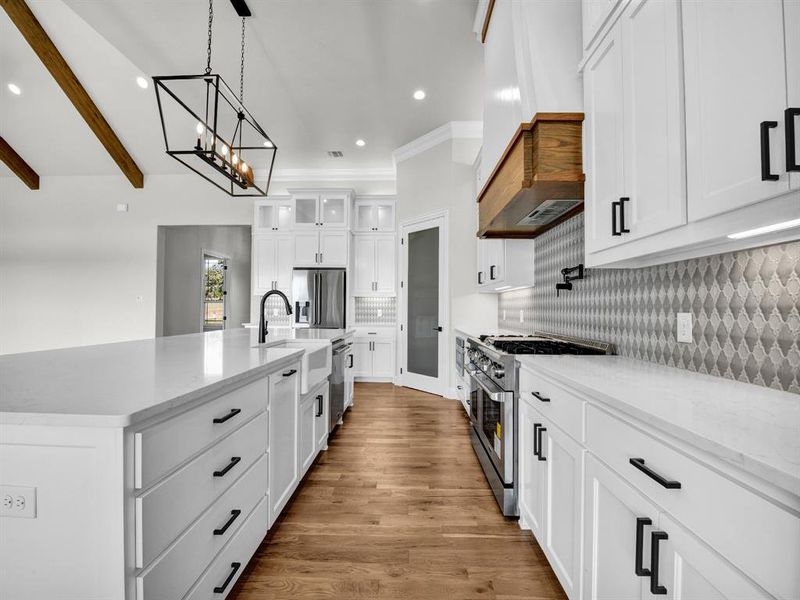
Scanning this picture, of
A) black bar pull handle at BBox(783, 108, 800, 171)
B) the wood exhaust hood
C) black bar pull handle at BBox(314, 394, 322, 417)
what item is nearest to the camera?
black bar pull handle at BBox(783, 108, 800, 171)

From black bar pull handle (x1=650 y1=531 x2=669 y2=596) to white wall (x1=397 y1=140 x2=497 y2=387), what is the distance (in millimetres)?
3812

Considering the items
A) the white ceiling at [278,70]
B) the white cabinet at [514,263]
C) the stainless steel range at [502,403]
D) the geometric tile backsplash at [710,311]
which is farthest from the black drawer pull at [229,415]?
the white ceiling at [278,70]

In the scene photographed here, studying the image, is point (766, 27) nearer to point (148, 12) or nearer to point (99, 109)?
point (148, 12)

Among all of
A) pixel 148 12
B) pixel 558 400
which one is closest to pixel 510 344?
pixel 558 400

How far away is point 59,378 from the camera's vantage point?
1185 millimetres

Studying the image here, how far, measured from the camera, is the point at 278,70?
4.07 metres

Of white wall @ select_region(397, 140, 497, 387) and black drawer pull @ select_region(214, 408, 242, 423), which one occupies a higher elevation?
white wall @ select_region(397, 140, 497, 387)

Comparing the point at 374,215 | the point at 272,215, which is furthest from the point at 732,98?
the point at 272,215

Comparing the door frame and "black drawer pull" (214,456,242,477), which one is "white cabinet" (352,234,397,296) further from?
"black drawer pull" (214,456,242,477)

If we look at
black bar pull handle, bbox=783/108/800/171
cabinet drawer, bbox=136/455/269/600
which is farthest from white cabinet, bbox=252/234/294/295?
black bar pull handle, bbox=783/108/800/171

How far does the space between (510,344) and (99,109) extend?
663 cm

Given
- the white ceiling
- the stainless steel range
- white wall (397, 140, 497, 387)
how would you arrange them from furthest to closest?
white wall (397, 140, 497, 387) < the white ceiling < the stainless steel range

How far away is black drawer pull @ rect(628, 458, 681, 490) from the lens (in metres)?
0.81

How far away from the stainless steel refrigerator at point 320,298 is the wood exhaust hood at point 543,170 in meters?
3.72
